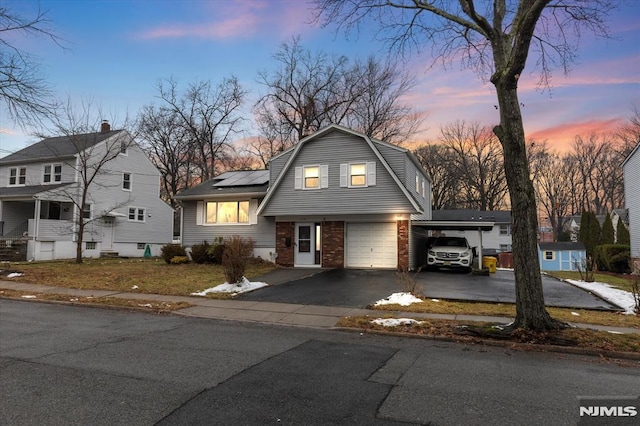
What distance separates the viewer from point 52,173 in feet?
92.6

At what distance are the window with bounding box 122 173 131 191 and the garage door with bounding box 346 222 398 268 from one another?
735 inches

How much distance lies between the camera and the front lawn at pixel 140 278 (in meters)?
14.0

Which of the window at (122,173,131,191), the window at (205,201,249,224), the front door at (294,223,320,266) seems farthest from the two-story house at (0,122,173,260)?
the front door at (294,223,320,266)

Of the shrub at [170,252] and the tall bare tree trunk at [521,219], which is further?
the shrub at [170,252]

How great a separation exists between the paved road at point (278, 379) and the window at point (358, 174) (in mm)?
12945

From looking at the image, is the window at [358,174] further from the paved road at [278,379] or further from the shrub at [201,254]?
the paved road at [278,379]

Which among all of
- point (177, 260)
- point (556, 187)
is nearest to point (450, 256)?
point (177, 260)

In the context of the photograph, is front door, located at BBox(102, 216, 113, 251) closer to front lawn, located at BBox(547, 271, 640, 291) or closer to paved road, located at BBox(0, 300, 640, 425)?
paved road, located at BBox(0, 300, 640, 425)

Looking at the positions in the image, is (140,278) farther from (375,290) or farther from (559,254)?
(559,254)

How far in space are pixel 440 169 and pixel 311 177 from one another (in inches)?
1349

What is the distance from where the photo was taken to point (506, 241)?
4691 cm

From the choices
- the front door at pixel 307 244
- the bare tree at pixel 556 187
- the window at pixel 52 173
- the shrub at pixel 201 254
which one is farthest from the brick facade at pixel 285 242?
the bare tree at pixel 556 187

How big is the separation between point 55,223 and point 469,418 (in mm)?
28386

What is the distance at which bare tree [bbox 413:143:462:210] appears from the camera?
51.0 m
